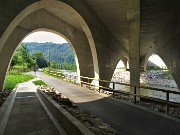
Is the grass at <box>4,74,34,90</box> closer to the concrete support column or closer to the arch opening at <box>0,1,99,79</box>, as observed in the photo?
the arch opening at <box>0,1,99,79</box>

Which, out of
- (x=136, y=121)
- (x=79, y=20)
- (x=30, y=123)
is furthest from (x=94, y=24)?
(x=30, y=123)

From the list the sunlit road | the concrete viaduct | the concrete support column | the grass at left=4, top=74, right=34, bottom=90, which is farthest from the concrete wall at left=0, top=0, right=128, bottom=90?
the grass at left=4, top=74, right=34, bottom=90

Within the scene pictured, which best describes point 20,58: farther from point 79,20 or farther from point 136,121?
point 136,121

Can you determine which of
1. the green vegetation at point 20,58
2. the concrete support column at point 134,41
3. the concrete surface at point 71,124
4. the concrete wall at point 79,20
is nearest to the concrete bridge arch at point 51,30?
the concrete wall at point 79,20

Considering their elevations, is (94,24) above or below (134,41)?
above

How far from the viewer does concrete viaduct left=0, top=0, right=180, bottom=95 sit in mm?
10798

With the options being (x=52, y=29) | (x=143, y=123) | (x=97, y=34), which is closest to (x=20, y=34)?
(x=52, y=29)

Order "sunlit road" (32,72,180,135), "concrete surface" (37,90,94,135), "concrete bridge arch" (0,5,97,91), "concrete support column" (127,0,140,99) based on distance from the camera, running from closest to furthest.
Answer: "concrete surface" (37,90,94,135) → "sunlit road" (32,72,180,135) → "concrete support column" (127,0,140,99) → "concrete bridge arch" (0,5,97,91)

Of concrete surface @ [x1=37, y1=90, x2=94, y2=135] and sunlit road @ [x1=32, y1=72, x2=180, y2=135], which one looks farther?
sunlit road @ [x1=32, y1=72, x2=180, y2=135]

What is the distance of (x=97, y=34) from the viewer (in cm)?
1991

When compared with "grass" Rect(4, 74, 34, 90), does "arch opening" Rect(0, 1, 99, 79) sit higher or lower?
higher

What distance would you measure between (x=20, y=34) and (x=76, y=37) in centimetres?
986

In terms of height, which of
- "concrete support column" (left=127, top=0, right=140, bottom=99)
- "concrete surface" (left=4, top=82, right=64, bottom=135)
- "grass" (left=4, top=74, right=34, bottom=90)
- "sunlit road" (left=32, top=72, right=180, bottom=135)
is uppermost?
"concrete support column" (left=127, top=0, right=140, bottom=99)

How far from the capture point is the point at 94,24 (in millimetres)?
19125
